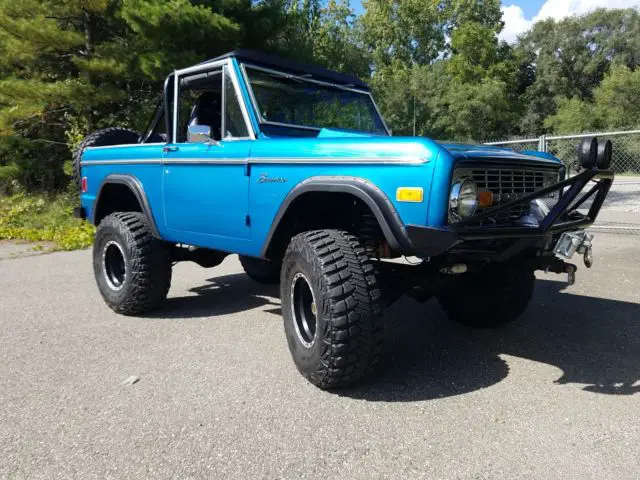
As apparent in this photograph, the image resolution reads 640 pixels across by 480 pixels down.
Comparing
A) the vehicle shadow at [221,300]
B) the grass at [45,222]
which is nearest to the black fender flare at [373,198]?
the vehicle shadow at [221,300]

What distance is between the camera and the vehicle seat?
453 cm

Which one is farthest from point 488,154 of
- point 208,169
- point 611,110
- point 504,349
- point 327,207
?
point 611,110

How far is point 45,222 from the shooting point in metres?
11.9

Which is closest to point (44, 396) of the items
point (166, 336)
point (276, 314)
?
point (166, 336)

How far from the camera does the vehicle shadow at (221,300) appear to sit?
5012 millimetres

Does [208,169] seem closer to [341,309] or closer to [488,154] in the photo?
[341,309]

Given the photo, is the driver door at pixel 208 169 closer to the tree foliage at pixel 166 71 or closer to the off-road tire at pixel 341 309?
the off-road tire at pixel 341 309

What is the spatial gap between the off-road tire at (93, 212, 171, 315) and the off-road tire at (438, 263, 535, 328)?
8.10ft

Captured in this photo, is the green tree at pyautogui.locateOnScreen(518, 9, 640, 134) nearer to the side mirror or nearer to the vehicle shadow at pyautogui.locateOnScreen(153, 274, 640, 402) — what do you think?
the vehicle shadow at pyautogui.locateOnScreen(153, 274, 640, 402)

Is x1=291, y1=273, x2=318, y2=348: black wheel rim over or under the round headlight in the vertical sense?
under

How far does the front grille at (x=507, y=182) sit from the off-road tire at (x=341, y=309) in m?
0.74

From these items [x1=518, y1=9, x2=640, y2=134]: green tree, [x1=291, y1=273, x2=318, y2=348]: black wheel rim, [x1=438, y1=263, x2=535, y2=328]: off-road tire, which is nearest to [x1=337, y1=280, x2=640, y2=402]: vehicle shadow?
[x1=438, y1=263, x2=535, y2=328]: off-road tire

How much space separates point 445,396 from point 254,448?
1.20 metres

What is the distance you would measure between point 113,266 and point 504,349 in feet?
11.8
